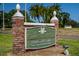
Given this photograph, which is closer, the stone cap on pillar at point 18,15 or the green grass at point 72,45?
the stone cap on pillar at point 18,15

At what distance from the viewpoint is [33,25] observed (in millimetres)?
14633

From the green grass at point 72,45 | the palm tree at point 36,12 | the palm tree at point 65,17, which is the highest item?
the palm tree at point 36,12

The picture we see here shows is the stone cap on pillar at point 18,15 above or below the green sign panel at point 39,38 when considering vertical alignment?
above

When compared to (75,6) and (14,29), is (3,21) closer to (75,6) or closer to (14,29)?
(14,29)

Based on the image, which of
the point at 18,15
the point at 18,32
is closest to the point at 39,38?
the point at 18,32

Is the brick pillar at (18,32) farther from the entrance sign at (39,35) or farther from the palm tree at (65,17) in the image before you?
the palm tree at (65,17)

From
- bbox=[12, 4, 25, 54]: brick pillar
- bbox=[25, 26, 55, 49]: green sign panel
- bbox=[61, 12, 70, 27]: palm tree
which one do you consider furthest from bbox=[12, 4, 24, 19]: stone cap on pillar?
bbox=[61, 12, 70, 27]: palm tree

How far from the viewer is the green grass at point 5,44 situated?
14641 millimetres

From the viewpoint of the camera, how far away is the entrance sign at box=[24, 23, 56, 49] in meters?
14.6

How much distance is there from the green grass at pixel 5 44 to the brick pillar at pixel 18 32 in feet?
0.26

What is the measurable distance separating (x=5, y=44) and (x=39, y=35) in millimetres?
557

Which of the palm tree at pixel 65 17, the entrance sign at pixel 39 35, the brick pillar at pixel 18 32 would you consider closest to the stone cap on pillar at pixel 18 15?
the brick pillar at pixel 18 32

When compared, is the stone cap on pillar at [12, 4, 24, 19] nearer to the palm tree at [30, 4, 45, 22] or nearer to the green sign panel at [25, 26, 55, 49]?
the palm tree at [30, 4, 45, 22]

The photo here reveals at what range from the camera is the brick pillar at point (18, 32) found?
47.8ft
